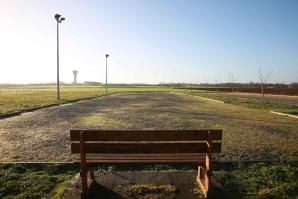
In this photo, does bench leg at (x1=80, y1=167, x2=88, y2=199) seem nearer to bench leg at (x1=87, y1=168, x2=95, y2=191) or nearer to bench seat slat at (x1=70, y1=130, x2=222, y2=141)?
bench leg at (x1=87, y1=168, x2=95, y2=191)

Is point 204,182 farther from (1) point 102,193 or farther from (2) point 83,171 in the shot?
(2) point 83,171

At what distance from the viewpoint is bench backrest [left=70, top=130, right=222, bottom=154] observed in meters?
5.19

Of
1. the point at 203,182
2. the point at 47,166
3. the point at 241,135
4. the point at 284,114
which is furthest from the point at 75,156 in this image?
the point at 284,114

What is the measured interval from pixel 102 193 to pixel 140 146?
0.97m

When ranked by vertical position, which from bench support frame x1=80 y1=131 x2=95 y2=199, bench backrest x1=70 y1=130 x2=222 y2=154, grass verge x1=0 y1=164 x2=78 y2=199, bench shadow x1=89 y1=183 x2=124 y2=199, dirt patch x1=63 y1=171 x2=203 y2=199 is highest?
bench backrest x1=70 y1=130 x2=222 y2=154

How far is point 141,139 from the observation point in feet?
17.2

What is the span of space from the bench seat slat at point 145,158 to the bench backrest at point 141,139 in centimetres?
15

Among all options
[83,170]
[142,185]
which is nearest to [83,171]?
[83,170]

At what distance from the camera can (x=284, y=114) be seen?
64.0 feet

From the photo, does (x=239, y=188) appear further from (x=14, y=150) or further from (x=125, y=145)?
(x=14, y=150)

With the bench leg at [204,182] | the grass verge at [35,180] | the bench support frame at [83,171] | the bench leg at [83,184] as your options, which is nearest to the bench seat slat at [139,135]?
the bench support frame at [83,171]

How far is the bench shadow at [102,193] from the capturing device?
17.3 feet

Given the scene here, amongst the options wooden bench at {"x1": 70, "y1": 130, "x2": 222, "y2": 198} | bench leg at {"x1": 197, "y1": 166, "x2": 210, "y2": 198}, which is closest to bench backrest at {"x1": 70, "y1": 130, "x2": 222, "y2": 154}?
wooden bench at {"x1": 70, "y1": 130, "x2": 222, "y2": 198}

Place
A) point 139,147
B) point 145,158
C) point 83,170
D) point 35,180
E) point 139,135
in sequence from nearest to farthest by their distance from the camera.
Result: point 83,170 → point 139,135 → point 139,147 → point 145,158 → point 35,180
